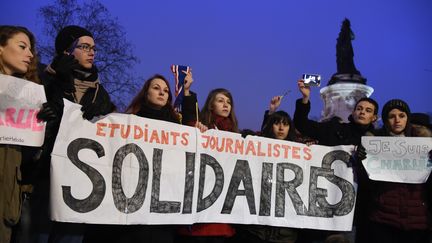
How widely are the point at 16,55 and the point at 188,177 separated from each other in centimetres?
169

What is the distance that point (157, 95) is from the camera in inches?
171

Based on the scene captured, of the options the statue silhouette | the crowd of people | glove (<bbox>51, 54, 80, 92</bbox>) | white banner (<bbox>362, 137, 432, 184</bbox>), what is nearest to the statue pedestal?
the statue silhouette

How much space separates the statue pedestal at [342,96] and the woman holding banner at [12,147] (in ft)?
73.0

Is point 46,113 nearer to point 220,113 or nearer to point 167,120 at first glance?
point 167,120

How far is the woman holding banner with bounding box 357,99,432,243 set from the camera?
454 cm

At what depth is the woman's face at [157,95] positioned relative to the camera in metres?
4.35

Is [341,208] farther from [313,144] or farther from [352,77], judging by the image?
[352,77]

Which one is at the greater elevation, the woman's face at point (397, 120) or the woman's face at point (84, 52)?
Answer: the woman's face at point (84, 52)

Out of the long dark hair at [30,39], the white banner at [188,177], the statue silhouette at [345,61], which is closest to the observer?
the long dark hair at [30,39]

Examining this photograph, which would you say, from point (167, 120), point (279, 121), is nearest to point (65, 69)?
point (167, 120)

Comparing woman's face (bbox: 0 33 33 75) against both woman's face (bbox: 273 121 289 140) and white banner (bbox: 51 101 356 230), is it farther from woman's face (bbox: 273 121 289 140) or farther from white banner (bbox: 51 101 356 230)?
woman's face (bbox: 273 121 289 140)

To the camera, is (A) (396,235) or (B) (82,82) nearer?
(B) (82,82)

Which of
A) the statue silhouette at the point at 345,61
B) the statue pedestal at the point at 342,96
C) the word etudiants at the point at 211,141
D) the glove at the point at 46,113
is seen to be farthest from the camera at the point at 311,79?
the statue silhouette at the point at 345,61

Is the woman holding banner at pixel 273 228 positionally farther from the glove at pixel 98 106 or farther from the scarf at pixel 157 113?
the glove at pixel 98 106
